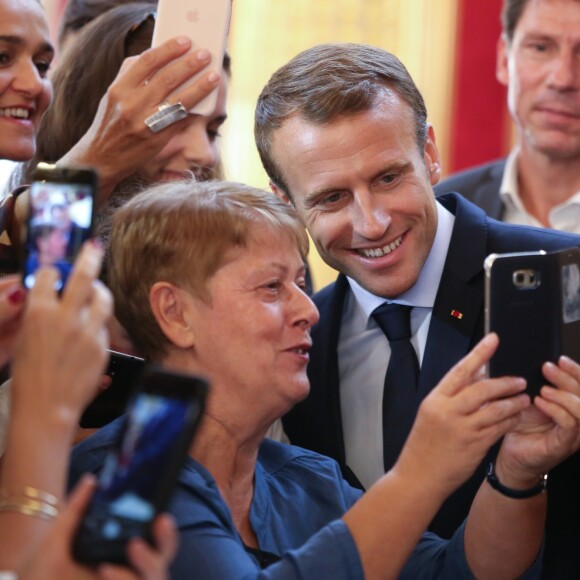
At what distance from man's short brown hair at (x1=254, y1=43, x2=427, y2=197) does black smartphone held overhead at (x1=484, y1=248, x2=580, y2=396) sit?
1.99 feet

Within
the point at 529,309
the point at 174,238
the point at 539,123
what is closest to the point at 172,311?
the point at 174,238

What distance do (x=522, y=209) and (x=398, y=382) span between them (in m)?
1.71

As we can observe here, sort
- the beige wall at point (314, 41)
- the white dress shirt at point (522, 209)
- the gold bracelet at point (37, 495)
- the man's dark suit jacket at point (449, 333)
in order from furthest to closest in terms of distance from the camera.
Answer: the beige wall at point (314, 41)
the white dress shirt at point (522, 209)
the man's dark suit jacket at point (449, 333)
the gold bracelet at point (37, 495)

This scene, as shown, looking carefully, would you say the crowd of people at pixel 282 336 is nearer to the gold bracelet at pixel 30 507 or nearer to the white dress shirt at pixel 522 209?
the gold bracelet at pixel 30 507

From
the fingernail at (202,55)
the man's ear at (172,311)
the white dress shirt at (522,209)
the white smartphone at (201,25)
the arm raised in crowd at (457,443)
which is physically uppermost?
the white smartphone at (201,25)

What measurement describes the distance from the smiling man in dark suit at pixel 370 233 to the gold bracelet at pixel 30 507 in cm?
92

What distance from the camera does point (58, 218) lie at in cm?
142

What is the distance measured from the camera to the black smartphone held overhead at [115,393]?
1.90m

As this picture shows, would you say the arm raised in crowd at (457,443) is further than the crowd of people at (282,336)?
Yes

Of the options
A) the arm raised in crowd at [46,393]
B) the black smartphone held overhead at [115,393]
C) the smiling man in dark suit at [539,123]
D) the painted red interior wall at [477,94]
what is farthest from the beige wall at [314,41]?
the arm raised in crowd at [46,393]

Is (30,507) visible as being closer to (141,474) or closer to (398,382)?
(141,474)

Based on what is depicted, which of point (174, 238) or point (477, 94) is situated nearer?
point (174, 238)

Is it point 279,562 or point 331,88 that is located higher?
point 331,88

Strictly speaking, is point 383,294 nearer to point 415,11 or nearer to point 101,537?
point 101,537
